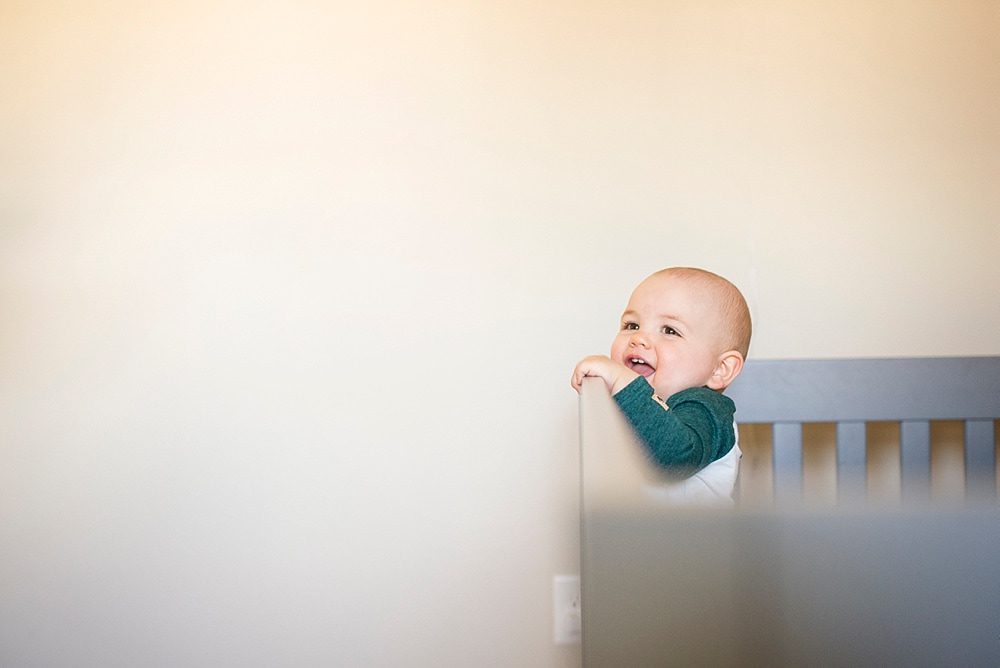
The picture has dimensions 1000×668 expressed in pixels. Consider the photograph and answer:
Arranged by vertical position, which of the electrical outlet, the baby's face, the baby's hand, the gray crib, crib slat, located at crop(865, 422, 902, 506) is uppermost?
the baby's face

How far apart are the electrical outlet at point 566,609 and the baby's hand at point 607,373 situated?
1.91 ft

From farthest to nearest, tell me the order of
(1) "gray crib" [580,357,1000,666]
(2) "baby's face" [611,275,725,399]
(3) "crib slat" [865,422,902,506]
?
(3) "crib slat" [865,422,902,506] → (2) "baby's face" [611,275,725,399] → (1) "gray crib" [580,357,1000,666]

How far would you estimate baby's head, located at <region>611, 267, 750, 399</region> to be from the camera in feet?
3.64

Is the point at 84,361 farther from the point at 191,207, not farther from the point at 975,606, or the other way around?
the point at 975,606

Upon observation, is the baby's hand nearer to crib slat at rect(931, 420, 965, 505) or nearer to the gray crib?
the gray crib

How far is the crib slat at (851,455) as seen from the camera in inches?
49.9

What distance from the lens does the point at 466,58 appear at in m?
1.51

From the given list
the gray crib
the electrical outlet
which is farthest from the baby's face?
the gray crib

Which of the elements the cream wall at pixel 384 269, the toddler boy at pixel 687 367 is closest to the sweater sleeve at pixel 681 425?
the toddler boy at pixel 687 367

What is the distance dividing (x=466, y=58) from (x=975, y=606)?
131 centimetres

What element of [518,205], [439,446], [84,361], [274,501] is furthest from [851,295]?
[84,361]

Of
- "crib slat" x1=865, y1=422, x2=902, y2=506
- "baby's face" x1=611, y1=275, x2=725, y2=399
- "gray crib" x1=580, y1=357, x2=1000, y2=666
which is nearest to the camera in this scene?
"gray crib" x1=580, y1=357, x2=1000, y2=666

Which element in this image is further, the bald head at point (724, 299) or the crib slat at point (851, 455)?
the crib slat at point (851, 455)

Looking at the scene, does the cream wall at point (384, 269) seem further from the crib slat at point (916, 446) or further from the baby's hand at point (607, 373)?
the baby's hand at point (607, 373)
